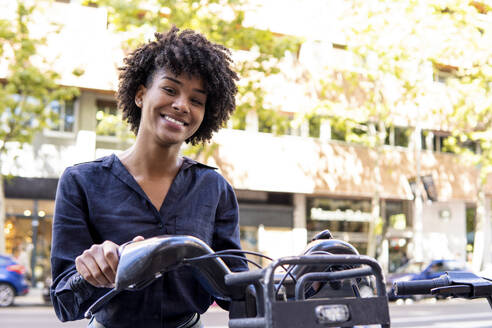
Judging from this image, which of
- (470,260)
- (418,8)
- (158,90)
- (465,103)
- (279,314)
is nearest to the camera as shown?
(279,314)

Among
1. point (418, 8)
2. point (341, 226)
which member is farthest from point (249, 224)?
point (418, 8)

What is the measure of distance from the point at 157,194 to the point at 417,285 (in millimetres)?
847

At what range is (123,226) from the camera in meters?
1.83

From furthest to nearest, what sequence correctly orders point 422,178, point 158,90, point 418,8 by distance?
point 422,178
point 418,8
point 158,90

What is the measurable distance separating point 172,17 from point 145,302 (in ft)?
41.3

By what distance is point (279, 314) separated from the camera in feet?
3.36

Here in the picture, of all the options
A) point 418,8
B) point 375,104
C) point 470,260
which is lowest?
point 470,260

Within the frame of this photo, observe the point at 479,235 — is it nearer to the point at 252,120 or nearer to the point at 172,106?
the point at 252,120

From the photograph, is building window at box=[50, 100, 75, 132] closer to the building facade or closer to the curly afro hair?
the building facade

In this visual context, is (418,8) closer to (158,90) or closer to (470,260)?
(470,260)

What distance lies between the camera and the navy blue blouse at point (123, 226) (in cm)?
175

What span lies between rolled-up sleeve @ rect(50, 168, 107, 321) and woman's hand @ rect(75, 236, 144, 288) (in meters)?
0.12

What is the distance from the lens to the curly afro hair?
6.45ft

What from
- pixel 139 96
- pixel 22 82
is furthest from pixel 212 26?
pixel 139 96
